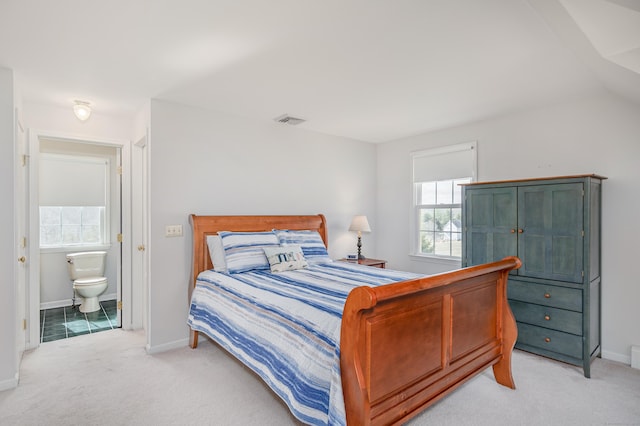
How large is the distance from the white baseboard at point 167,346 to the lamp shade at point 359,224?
2386 millimetres

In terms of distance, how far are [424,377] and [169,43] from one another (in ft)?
8.34

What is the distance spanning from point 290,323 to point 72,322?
3591 mm

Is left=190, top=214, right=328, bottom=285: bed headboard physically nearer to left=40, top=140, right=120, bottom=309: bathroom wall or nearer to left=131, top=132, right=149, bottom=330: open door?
left=131, top=132, right=149, bottom=330: open door

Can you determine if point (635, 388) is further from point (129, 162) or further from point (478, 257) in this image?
point (129, 162)

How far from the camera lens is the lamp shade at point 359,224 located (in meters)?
4.56

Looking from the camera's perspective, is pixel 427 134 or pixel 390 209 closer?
pixel 427 134

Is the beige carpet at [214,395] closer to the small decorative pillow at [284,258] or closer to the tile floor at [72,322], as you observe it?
the tile floor at [72,322]

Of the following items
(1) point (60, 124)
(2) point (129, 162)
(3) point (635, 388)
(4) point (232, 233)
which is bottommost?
(3) point (635, 388)

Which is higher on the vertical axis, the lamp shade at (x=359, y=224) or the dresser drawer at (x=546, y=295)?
the lamp shade at (x=359, y=224)

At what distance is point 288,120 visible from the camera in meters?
3.95

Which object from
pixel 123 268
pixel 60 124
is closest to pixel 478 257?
pixel 123 268

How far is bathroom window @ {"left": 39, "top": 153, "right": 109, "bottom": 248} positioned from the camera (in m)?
4.92

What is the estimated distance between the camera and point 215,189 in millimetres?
3629

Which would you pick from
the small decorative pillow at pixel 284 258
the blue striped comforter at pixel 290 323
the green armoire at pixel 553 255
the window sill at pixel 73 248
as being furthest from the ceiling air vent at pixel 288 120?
the window sill at pixel 73 248
